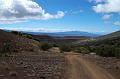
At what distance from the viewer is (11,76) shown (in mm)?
21375

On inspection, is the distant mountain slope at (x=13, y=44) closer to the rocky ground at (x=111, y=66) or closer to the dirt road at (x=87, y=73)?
the rocky ground at (x=111, y=66)

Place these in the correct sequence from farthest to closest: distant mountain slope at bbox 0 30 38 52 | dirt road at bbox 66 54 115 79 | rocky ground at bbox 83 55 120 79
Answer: distant mountain slope at bbox 0 30 38 52
rocky ground at bbox 83 55 120 79
dirt road at bbox 66 54 115 79

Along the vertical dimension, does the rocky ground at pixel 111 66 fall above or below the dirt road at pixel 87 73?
below

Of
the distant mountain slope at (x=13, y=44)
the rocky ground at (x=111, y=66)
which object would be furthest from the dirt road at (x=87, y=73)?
the distant mountain slope at (x=13, y=44)

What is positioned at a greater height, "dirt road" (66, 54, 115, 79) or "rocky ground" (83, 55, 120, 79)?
"dirt road" (66, 54, 115, 79)

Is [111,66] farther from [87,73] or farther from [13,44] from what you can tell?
[13,44]

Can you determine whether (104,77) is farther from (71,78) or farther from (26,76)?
(26,76)

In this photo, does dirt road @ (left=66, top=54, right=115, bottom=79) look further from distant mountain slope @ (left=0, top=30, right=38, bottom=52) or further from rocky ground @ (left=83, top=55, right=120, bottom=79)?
distant mountain slope @ (left=0, top=30, right=38, bottom=52)

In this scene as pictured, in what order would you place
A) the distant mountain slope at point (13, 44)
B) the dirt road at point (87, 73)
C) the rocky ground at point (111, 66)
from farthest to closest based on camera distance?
1. the distant mountain slope at point (13, 44)
2. the rocky ground at point (111, 66)
3. the dirt road at point (87, 73)

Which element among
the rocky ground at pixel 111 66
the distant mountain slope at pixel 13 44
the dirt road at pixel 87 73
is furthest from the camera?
the distant mountain slope at pixel 13 44

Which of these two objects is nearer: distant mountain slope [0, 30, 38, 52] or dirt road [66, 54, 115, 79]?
dirt road [66, 54, 115, 79]

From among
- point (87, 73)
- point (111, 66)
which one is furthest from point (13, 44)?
point (87, 73)

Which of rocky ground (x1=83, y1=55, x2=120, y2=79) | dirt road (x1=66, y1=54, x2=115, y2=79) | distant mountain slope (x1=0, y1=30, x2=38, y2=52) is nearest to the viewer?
dirt road (x1=66, y1=54, x2=115, y2=79)

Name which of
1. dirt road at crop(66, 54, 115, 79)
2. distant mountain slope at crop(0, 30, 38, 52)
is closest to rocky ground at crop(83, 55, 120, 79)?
dirt road at crop(66, 54, 115, 79)
